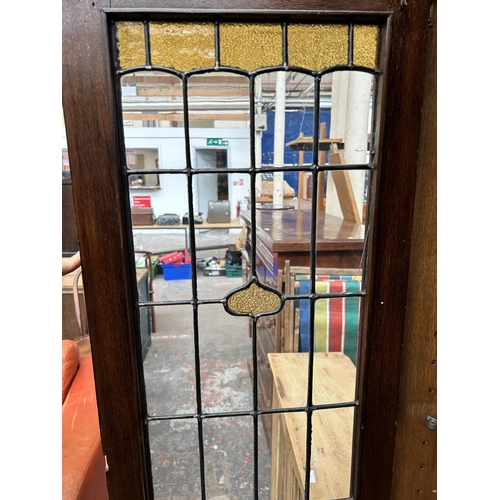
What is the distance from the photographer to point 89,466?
126 centimetres

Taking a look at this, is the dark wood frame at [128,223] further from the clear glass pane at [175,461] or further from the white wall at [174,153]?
the white wall at [174,153]

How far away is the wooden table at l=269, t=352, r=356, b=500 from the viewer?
3.16 feet

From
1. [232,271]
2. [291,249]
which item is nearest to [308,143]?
[291,249]

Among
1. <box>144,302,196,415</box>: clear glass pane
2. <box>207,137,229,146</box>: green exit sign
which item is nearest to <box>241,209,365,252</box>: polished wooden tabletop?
<box>144,302,196,415</box>: clear glass pane

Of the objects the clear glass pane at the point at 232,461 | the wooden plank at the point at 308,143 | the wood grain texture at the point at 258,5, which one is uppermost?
the wood grain texture at the point at 258,5

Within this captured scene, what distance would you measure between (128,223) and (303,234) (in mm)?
1054

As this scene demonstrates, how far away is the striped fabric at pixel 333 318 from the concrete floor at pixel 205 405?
48 cm

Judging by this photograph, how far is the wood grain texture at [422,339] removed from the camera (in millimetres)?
693

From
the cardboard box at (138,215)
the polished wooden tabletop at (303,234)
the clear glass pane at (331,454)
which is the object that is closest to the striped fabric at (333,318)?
the polished wooden tabletop at (303,234)

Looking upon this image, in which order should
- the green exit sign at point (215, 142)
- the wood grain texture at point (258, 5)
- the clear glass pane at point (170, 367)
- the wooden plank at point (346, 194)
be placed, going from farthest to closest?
the green exit sign at point (215, 142) < the clear glass pane at point (170, 367) < the wooden plank at point (346, 194) < the wood grain texture at point (258, 5)

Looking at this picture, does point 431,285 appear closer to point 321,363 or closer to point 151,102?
point 321,363

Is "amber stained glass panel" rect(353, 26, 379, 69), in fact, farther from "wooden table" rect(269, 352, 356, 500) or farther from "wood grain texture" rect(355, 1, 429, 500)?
"wooden table" rect(269, 352, 356, 500)

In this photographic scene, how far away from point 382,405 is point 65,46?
94 cm

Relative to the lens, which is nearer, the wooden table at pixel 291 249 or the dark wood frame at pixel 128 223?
the dark wood frame at pixel 128 223
